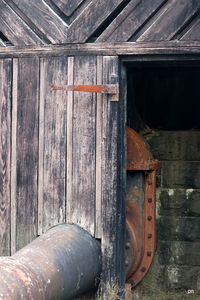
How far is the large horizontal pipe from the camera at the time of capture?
3.68 m

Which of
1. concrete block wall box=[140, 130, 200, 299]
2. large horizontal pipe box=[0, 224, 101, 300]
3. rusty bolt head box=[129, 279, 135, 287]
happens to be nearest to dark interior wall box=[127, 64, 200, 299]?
concrete block wall box=[140, 130, 200, 299]

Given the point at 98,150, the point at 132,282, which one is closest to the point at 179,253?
the point at 132,282

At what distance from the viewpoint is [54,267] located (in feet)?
14.3

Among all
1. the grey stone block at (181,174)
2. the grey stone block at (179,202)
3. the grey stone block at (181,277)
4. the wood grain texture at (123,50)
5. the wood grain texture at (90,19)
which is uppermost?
the wood grain texture at (90,19)

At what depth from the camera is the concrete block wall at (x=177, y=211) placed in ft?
24.5

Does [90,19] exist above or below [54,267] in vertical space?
above

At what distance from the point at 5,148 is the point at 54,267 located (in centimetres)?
193

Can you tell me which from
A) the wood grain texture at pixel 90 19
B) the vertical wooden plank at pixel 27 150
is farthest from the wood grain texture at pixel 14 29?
the wood grain texture at pixel 90 19

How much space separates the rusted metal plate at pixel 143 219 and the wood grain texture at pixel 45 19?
1462 mm

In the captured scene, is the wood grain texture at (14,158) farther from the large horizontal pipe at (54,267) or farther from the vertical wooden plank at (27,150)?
the large horizontal pipe at (54,267)

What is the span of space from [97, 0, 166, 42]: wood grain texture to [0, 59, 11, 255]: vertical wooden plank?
36.8 inches

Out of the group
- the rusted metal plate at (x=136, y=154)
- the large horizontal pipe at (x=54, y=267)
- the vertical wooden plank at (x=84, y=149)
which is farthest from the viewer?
the rusted metal plate at (x=136, y=154)

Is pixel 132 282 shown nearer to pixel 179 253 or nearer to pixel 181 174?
pixel 179 253

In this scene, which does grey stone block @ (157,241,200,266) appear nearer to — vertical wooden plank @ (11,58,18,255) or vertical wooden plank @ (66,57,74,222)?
vertical wooden plank @ (66,57,74,222)
